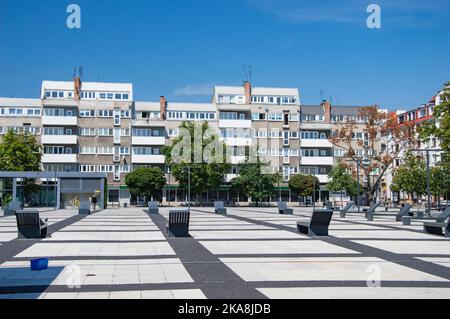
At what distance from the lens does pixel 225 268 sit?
11.9 m

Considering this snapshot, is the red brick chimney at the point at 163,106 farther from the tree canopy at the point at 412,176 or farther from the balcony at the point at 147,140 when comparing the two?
the tree canopy at the point at 412,176

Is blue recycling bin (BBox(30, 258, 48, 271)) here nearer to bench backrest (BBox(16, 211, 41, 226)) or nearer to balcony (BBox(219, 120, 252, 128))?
bench backrest (BBox(16, 211, 41, 226))

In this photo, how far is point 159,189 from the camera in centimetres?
7362

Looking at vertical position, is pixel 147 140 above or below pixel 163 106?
below

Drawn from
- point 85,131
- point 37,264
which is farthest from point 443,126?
point 85,131

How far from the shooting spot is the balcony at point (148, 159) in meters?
79.1

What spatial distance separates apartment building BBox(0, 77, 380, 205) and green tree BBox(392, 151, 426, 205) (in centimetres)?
1139

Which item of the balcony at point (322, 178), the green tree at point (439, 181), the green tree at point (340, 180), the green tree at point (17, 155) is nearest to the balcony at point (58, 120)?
the green tree at point (17, 155)

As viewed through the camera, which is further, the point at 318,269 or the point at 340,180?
the point at 340,180

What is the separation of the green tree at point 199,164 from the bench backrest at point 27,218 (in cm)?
5018

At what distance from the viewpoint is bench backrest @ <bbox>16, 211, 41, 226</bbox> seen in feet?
58.9

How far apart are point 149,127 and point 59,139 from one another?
13137 millimetres

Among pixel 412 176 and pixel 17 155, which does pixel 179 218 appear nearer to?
pixel 17 155

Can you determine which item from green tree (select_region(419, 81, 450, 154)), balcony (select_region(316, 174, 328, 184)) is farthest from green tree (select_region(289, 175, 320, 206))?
green tree (select_region(419, 81, 450, 154))
